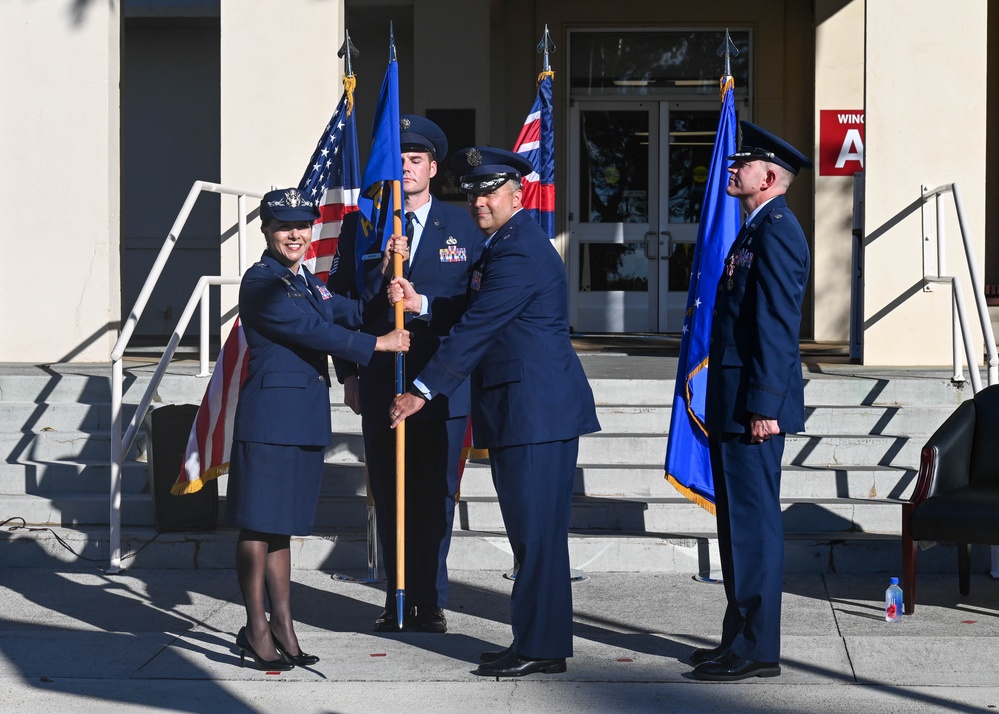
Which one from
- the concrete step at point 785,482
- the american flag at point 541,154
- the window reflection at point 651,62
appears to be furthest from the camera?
the window reflection at point 651,62

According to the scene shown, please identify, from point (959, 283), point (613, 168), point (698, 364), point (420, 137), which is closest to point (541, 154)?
point (698, 364)

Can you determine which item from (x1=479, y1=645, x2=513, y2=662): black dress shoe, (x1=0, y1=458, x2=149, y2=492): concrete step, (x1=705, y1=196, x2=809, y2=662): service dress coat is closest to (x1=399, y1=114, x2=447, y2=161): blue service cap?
(x1=705, y1=196, x2=809, y2=662): service dress coat

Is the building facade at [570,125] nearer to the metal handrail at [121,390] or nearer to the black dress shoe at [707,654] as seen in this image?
the metal handrail at [121,390]

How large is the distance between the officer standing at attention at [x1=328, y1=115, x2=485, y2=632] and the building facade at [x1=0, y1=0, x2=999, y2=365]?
3661mm

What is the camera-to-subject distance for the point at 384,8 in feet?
40.8

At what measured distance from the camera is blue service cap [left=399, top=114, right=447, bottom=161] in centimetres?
559

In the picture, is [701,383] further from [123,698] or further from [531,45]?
[531,45]

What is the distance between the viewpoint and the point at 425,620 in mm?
5414

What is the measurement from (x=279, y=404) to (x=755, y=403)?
176 cm

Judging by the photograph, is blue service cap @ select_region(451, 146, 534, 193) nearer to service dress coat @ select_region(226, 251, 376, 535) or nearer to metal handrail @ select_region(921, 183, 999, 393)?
service dress coat @ select_region(226, 251, 376, 535)

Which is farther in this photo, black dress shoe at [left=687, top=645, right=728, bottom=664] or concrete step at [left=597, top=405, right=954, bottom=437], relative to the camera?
concrete step at [left=597, top=405, right=954, bottom=437]

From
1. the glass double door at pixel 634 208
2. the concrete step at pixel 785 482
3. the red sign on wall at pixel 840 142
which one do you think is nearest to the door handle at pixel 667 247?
the glass double door at pixel 634 208

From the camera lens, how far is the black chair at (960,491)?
17.8ft

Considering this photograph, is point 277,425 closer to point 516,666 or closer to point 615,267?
point 516,666
